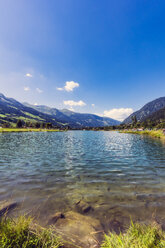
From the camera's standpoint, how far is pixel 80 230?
18.2ft

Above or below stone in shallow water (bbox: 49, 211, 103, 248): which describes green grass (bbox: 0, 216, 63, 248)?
above

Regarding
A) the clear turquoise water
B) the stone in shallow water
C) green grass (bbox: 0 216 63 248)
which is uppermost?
green grass (bbox: 0 216 63 248)

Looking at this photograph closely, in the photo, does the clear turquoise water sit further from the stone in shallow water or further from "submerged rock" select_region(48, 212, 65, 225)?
the stone in shallow water

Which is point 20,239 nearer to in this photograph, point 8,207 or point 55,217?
point 55,217

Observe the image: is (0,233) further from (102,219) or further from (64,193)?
(64,193)

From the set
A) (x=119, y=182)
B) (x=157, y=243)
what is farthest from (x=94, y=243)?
(x=119, y=182)

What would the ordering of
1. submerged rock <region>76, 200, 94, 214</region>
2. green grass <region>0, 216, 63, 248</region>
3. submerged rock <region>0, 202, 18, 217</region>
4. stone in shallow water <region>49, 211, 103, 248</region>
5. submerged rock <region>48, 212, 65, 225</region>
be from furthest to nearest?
submerged rock <region>76, 200, 94, 214</region> → submerged rock <region>0, 202, 18, 217</region> → submerged rock <region>48, 212, 65, 225</region> → stone in shallow water <region>49, 211, 103, 248</region> → green grass <region>0, 216, 63, 248</region>

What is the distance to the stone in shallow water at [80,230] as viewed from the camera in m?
4.84

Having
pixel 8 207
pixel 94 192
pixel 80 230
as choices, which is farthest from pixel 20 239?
pixel 94 192

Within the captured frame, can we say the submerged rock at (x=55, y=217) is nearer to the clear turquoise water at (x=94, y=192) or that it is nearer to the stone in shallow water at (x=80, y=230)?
the stone in shallow water at (x=80, y=230)

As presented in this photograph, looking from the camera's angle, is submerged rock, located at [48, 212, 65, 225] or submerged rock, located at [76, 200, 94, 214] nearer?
submerged rock, located at [48, 212, 65, 225]

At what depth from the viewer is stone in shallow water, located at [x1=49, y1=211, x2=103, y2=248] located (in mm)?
4840

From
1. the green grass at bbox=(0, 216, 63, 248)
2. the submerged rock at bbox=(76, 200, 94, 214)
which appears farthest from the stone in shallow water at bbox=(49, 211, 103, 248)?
the green grass at bbox=(0, 216, 63, 248)

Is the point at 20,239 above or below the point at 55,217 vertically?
above
